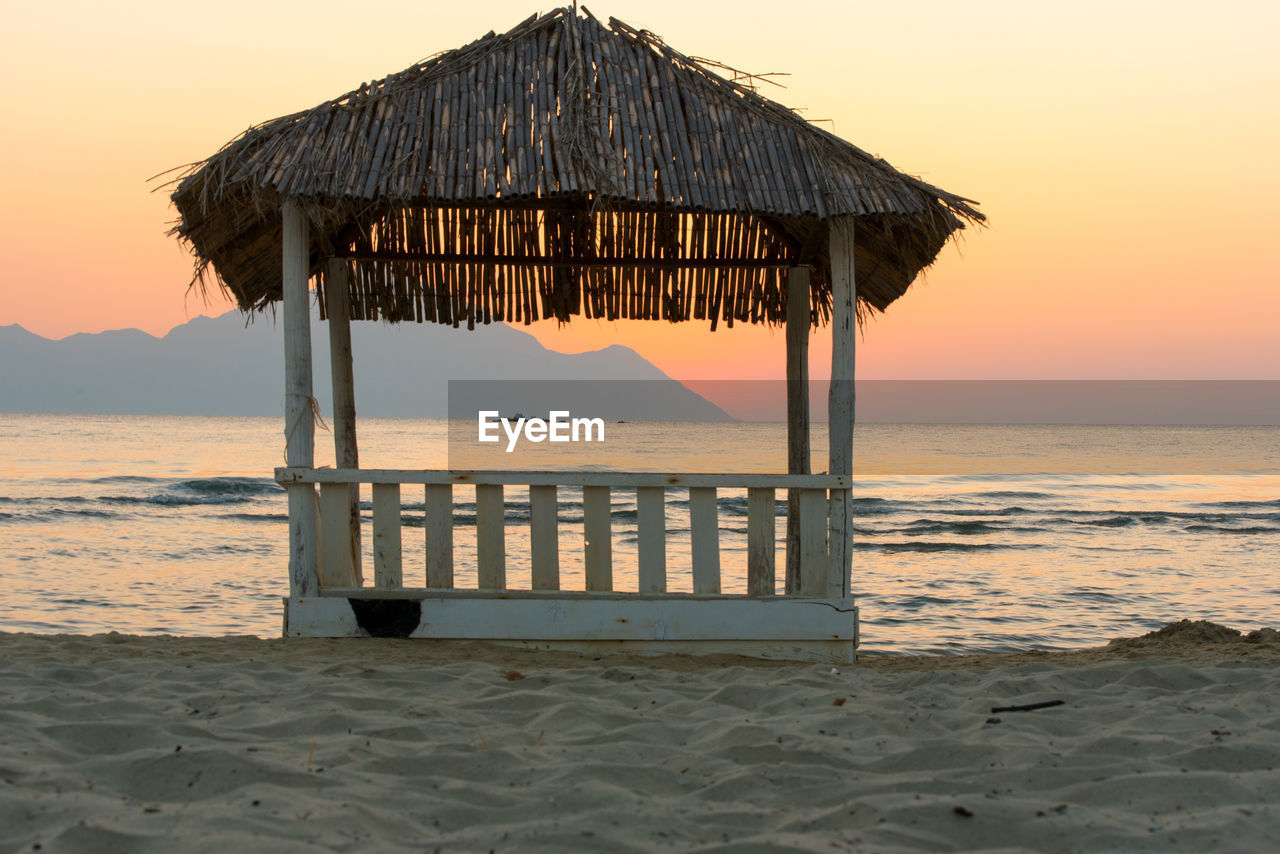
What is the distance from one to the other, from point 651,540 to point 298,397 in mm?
1983

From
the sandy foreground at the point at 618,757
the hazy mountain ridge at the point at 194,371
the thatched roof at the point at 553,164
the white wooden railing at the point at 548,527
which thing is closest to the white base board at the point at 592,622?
the white wooden railing at the point at 548,527

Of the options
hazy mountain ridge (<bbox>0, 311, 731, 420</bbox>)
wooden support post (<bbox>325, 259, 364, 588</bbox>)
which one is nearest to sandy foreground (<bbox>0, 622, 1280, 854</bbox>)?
wooden support post (<bbox>325, 259, 364, 588</bbox>)

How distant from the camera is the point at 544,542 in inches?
205

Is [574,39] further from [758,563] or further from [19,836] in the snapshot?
[19,836]

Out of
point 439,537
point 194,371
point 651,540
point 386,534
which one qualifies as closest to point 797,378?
point 651,540

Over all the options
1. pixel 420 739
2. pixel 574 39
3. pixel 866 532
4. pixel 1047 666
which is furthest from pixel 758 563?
pixel 866 532

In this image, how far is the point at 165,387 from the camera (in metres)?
98.1

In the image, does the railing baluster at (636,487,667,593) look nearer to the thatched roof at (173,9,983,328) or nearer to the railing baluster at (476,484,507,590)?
the railing baluster at (476,484,507,590)

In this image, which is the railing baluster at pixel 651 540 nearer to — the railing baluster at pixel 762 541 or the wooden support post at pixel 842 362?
the railing baluster at pixel 762 541

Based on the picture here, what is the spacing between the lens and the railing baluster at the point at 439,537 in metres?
5.20

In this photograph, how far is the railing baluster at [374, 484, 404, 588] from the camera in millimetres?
5117

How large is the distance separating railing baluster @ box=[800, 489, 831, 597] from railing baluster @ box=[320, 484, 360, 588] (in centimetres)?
239

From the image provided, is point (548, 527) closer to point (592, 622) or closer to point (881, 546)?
point (592, 622)

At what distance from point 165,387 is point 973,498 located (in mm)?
93459
